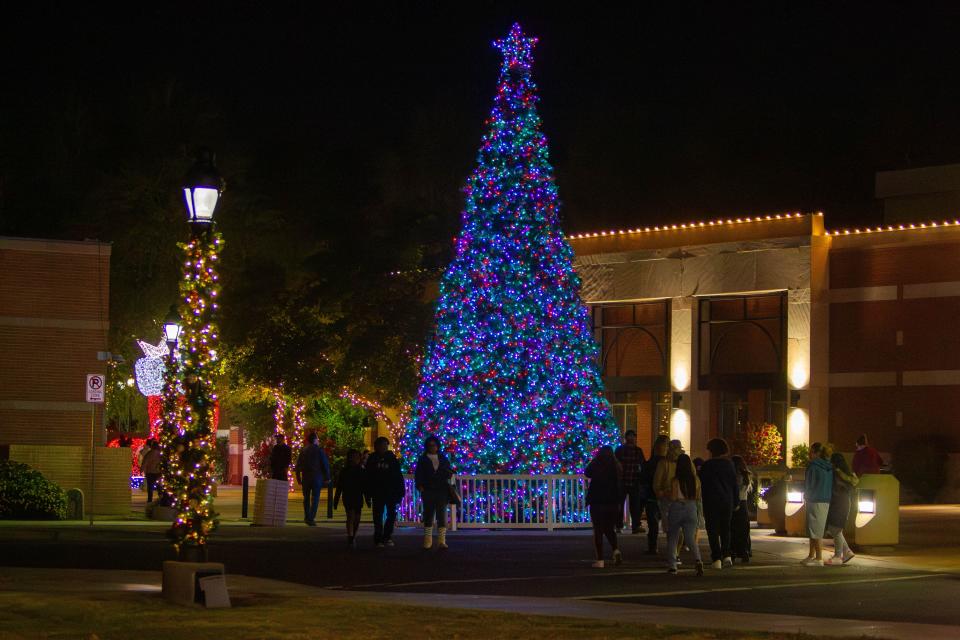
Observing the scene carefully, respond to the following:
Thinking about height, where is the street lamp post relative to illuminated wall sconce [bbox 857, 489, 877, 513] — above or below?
above

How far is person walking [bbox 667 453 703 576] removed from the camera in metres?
19.4

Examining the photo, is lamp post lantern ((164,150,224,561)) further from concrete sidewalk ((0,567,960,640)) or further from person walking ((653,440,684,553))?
person walking ((653,440,684,553))

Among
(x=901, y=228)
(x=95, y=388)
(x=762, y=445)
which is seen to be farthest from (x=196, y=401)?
(x=901, y=228)

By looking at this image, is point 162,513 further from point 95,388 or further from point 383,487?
point 383,487

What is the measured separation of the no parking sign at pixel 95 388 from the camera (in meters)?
28.7

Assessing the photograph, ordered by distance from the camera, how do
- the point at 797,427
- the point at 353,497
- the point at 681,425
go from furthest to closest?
the point at 681,425, the point at 797,427, the point at 353,497

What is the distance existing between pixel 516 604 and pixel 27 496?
1814cm

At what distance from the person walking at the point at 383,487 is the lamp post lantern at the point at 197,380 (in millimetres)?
8841

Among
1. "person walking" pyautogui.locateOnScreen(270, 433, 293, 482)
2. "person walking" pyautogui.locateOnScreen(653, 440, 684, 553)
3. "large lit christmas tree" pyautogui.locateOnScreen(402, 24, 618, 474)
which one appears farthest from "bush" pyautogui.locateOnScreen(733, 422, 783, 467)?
"person walking" pyautogui.locateOnScreen(653, 440, 684, 553)

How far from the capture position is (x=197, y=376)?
597 inches

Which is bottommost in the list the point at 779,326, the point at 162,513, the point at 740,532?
the point at 162,513

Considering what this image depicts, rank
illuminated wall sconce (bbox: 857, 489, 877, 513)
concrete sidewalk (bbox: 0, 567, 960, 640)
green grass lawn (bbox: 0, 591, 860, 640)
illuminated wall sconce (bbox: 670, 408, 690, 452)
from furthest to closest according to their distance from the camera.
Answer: illuminated wall sconce (bbox: 670, 408, 690, 452) < illuminated wall sconce (bbox: 857, 489, 877, 513) < concrete sidewalk (bbox: 0, 567, 960, 640) < green grass lawn (bbox: 0, 591, 860, 640)

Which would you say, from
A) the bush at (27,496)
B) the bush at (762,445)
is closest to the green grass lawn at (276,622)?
the bush at (27,496)

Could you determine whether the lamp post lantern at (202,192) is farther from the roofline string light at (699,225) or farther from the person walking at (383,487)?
the roofline string light at (699,225)
